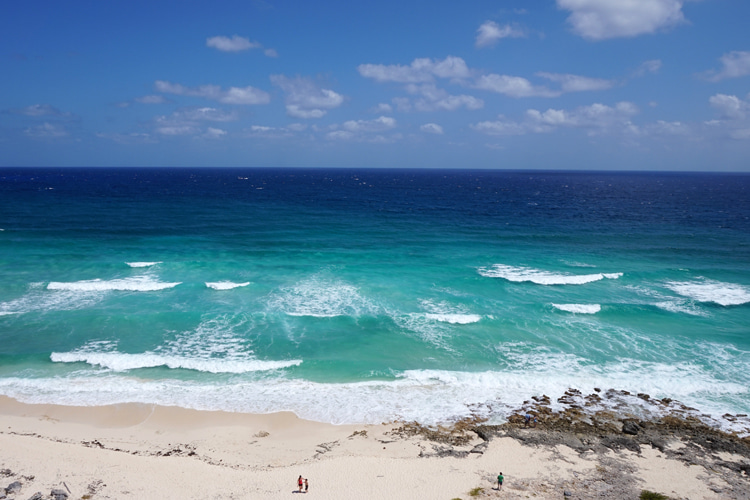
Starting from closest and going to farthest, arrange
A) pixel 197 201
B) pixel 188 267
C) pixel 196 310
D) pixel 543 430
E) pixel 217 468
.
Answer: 1. pixel 217 468
2. pixel 543 430
3. pixel 196 310
4. pixel 188 267
5. pixel 197 201

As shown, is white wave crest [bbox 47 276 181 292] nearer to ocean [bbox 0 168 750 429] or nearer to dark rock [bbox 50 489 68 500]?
ocean [bbox 0 168 750 429]

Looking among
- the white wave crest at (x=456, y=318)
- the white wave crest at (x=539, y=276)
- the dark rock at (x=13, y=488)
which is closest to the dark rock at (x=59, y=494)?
the dark rock at (x=13, y=488)

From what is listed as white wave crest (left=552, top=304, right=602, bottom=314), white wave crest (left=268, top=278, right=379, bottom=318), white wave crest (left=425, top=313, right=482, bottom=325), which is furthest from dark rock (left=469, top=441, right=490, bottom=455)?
white wave crest (left=552, top=304, right=602, bottom=314)

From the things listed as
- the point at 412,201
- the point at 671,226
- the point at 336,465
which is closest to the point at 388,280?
the point at 336,465

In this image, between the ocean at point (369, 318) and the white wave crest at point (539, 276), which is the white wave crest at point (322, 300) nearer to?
the ocean at point (369, 318)

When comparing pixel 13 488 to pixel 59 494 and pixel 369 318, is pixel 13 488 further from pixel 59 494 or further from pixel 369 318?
pixel 369 318

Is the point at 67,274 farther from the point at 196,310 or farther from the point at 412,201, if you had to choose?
the point at 412,201
